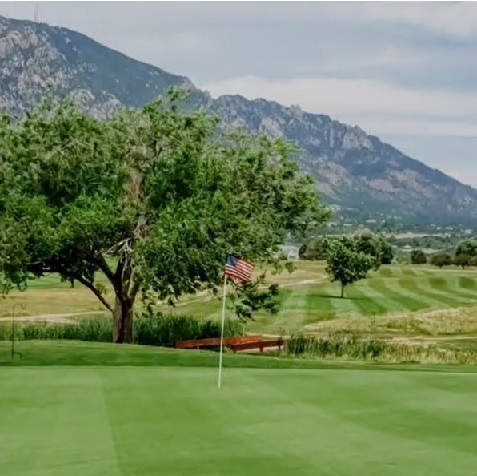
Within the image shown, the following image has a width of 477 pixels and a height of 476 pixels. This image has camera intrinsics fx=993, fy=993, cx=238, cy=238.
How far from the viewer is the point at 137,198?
3722 cm

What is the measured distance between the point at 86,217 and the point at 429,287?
6332 cm

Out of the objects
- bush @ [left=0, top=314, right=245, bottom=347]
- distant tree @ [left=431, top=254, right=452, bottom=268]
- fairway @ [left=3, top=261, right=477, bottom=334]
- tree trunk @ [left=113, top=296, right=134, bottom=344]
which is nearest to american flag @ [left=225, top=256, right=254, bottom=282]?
tree trunk @ [left=113, top=296, right=134, bottom=344]

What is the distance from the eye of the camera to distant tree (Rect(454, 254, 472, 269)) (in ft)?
458

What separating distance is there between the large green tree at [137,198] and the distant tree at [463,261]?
341 feet

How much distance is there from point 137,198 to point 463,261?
4301 inches

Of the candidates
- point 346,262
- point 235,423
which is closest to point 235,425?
point 235,423

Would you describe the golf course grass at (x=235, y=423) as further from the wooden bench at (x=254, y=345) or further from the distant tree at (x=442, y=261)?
the distant tree at (x=442, y=261)

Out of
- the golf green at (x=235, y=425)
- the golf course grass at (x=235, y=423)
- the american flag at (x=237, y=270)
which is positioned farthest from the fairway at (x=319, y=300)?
the golf green at (x=235, y=425)

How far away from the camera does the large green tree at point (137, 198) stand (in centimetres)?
3394

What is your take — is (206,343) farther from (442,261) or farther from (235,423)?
(442,261)

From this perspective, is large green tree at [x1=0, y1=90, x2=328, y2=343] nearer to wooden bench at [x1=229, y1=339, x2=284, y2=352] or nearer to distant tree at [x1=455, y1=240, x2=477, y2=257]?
wooden bench at [x1=229, y1=339, x2=284, y2=352]

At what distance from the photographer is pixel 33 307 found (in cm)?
7100

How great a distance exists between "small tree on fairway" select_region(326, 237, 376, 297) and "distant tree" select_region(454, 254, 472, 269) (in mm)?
61350

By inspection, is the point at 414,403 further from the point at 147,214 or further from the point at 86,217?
the point at 147,214
